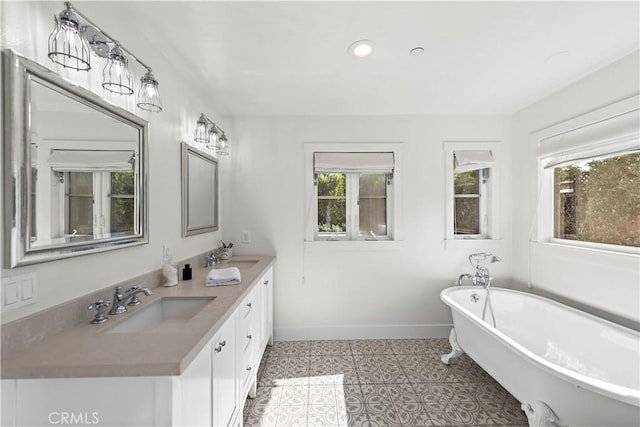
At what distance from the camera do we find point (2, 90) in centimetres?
90

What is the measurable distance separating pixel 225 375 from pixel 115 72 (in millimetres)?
1545

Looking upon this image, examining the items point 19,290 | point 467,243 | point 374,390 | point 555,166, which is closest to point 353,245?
point 467,243

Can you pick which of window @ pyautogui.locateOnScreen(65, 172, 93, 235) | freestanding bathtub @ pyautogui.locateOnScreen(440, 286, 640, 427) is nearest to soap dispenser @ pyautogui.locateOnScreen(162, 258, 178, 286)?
window @ pyautogui.locateOnScreen(65, 172, 93, 235)

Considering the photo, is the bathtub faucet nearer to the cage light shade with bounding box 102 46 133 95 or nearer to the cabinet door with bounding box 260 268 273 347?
the cabinet door with bounding box 260 268 273 347

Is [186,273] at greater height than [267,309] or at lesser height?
greater

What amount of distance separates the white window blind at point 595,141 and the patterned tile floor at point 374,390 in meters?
1.93

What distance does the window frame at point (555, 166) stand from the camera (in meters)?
1.92

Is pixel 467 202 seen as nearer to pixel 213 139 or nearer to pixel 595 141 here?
pixel 595 141

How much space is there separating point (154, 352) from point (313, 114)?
257 cm

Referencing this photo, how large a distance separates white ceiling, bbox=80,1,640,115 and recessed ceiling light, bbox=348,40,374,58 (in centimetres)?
4

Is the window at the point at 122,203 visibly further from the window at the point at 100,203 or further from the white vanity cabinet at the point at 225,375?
the white vanity cabinet at the point at 225,375

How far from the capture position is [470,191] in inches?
123

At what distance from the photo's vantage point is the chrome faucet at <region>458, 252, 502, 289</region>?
2.76 meters

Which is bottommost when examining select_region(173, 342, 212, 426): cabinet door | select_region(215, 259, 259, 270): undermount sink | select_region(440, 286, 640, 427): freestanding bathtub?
select_region(440, 286, 640, 427): freestanding bathtub
